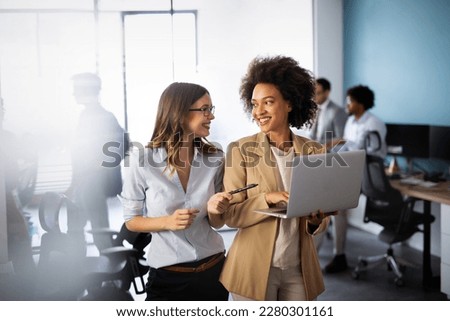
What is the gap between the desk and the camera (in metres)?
3.58

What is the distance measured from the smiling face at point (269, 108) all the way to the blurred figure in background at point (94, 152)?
1.42 m

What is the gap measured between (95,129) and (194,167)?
4.54ft

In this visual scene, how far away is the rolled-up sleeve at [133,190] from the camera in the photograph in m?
1.97

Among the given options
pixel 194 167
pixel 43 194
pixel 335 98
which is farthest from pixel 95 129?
pixel 335 98

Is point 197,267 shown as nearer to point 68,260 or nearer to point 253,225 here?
point 253,225

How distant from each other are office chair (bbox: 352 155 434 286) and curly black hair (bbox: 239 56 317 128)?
6.90 feet

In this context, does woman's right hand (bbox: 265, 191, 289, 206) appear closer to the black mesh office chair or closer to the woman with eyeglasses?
the woman with eyeglasses

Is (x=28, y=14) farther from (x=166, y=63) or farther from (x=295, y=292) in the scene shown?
(x=295, y=292)

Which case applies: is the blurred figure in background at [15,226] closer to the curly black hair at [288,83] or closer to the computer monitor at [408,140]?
the curly black hair at [288,83]

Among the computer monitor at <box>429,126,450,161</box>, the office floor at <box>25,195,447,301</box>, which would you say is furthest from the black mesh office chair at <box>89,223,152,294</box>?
the computer monitor at <box>429,126,450,161</box>

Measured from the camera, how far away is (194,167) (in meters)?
2.02

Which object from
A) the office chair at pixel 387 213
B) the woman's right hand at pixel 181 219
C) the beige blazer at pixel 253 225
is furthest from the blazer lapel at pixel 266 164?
the office chair at pixel 387 213
